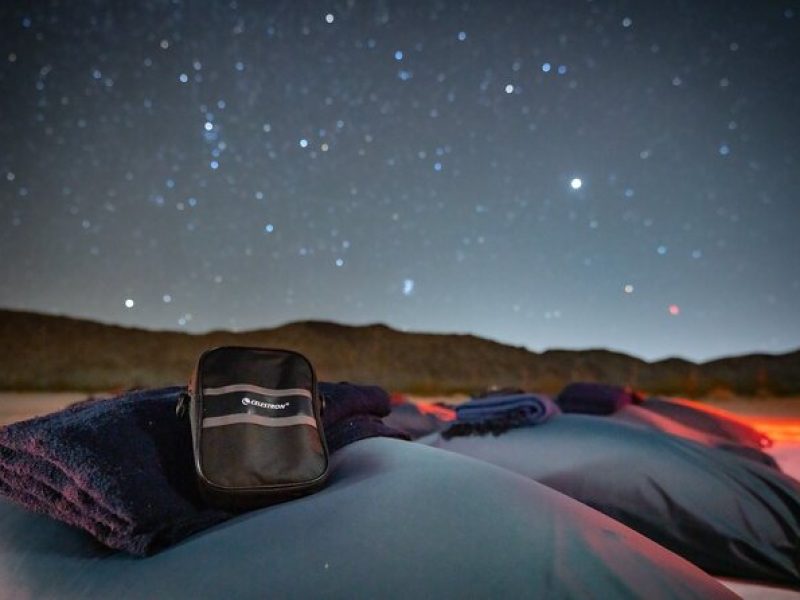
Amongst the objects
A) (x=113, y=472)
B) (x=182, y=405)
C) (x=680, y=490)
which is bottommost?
(x=680, y=490)

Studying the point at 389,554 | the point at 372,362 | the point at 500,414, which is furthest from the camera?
the point at 372,362

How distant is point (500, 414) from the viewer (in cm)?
309

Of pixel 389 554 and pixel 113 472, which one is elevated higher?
pixel 113 472

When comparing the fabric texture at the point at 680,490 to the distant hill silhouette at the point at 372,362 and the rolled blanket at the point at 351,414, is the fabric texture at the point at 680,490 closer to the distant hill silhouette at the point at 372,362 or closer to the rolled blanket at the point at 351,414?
the rolled blanket at the point at 351,414

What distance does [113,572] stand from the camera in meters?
1.08

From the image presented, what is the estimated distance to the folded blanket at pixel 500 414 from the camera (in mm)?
2963

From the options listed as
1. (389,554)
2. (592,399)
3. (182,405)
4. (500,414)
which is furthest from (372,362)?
(389,554)

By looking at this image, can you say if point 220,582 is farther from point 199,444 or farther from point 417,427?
point 417,427

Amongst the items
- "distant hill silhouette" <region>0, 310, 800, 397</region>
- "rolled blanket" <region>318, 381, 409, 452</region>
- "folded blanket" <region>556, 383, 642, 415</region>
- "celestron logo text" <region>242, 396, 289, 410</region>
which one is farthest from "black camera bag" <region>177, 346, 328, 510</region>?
"distant hill silhouette" <region>0, 310, 800, 397</region>

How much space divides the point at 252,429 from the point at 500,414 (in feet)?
6.60

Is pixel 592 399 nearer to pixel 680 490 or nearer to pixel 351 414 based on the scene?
pixel 680 490

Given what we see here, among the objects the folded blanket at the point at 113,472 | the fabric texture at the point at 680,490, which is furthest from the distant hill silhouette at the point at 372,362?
the folded blanket at the point at 113,472

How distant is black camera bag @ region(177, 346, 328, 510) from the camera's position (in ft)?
4.00

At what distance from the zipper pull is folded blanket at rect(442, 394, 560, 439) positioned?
73.4 inches
